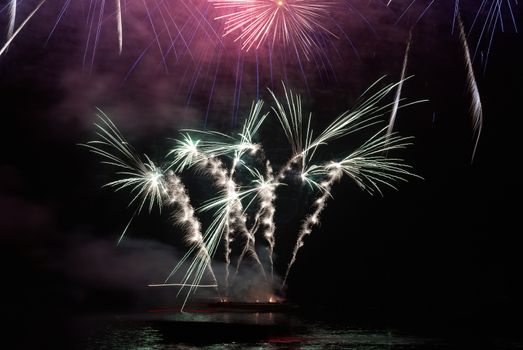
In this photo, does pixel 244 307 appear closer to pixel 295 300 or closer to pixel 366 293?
pixel 295 300

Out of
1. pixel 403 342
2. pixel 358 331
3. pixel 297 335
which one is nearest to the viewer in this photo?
pixel 403 342

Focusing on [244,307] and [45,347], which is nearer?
[45,347]

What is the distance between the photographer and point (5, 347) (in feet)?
62.8

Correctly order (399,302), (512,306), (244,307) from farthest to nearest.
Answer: (399,302), (244,307), (512,306)

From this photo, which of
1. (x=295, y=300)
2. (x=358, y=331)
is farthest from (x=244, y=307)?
(x=358, y=331)

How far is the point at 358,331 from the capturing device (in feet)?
81.8

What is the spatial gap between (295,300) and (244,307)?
8213 millimetres

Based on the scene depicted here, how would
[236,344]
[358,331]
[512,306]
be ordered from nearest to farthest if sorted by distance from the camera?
[236,344]
[358,331]
[512,306]

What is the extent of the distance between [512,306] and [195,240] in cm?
2683

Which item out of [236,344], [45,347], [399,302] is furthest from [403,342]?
[399,302]

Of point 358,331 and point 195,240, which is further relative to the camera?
point 358,331

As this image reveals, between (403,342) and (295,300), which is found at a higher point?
(295,300)

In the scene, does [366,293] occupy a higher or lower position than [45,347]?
higher

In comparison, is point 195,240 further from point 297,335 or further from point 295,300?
point 295,300
